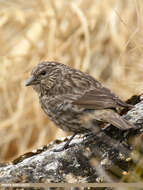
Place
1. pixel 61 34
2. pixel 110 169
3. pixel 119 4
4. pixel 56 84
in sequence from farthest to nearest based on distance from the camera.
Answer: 1. pixel 119 4
2. pixel 61 34
3. pixel 56 84
4. pixel 110 169

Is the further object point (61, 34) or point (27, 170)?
point (61, 34)

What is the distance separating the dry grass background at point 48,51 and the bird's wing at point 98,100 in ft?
8.41

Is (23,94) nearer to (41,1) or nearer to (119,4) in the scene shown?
(41,1)

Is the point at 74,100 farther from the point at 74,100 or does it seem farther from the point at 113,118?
the point at 113,118

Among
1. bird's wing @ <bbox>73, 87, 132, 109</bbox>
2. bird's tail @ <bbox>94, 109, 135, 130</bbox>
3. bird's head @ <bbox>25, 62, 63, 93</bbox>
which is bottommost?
bird's tail @ <bbox>94, 109, 135, 130</bbox>

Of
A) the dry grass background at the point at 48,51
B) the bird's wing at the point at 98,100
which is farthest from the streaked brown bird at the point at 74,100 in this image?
the dry grass background at the point at 48,51

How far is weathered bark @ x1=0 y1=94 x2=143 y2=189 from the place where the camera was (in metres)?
3.56

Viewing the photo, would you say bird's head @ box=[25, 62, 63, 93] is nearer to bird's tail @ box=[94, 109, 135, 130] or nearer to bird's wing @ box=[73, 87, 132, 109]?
bird's wing @ box=[73, 87, 132, 109]

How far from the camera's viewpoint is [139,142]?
3590 mm

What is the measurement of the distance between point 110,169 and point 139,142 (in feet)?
0.87

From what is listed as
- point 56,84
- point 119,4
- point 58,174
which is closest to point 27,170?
point 58,174

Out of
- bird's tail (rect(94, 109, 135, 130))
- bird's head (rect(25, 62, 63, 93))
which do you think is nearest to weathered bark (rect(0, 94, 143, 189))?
bird's tail (rect(94, 109, 135, 130))

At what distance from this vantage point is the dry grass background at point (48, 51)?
746 cm

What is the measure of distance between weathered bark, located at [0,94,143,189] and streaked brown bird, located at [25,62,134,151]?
0.11 meters
